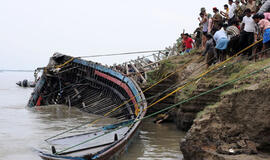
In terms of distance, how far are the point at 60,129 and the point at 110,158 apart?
16.4 ft

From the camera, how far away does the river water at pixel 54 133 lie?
7228 millimetres

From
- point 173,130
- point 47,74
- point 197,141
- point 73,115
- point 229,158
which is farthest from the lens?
point 47,74

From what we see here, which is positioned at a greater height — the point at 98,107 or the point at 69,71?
the point at 69,71

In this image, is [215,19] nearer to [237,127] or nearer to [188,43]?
[188,43]

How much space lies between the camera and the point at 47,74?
14.0 meters

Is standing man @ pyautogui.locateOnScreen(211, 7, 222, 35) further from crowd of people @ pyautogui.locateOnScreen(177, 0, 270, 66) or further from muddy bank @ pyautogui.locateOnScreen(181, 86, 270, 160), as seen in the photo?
muddy bank @ pyautogui.locateOnScreen(181, 86, 270, 160)

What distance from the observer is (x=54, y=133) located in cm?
973

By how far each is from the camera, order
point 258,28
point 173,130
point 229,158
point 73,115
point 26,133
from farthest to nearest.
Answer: point 73,115
point 26,133
point 173,130
point 258,28
point 229,158

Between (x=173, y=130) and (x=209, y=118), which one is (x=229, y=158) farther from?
(x=173, y=130)

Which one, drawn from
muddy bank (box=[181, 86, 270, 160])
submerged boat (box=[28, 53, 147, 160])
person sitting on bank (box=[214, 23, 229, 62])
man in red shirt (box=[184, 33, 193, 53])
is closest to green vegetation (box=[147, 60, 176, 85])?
submerged boat (box=[28, 53, 147, 160])

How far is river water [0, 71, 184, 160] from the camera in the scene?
23.7ft

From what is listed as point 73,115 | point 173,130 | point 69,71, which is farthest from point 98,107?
point 173,130

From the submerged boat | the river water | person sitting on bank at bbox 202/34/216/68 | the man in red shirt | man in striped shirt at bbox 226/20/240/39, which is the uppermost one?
the man in red shirt

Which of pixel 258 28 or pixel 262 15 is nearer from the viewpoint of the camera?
pixel 262 15
